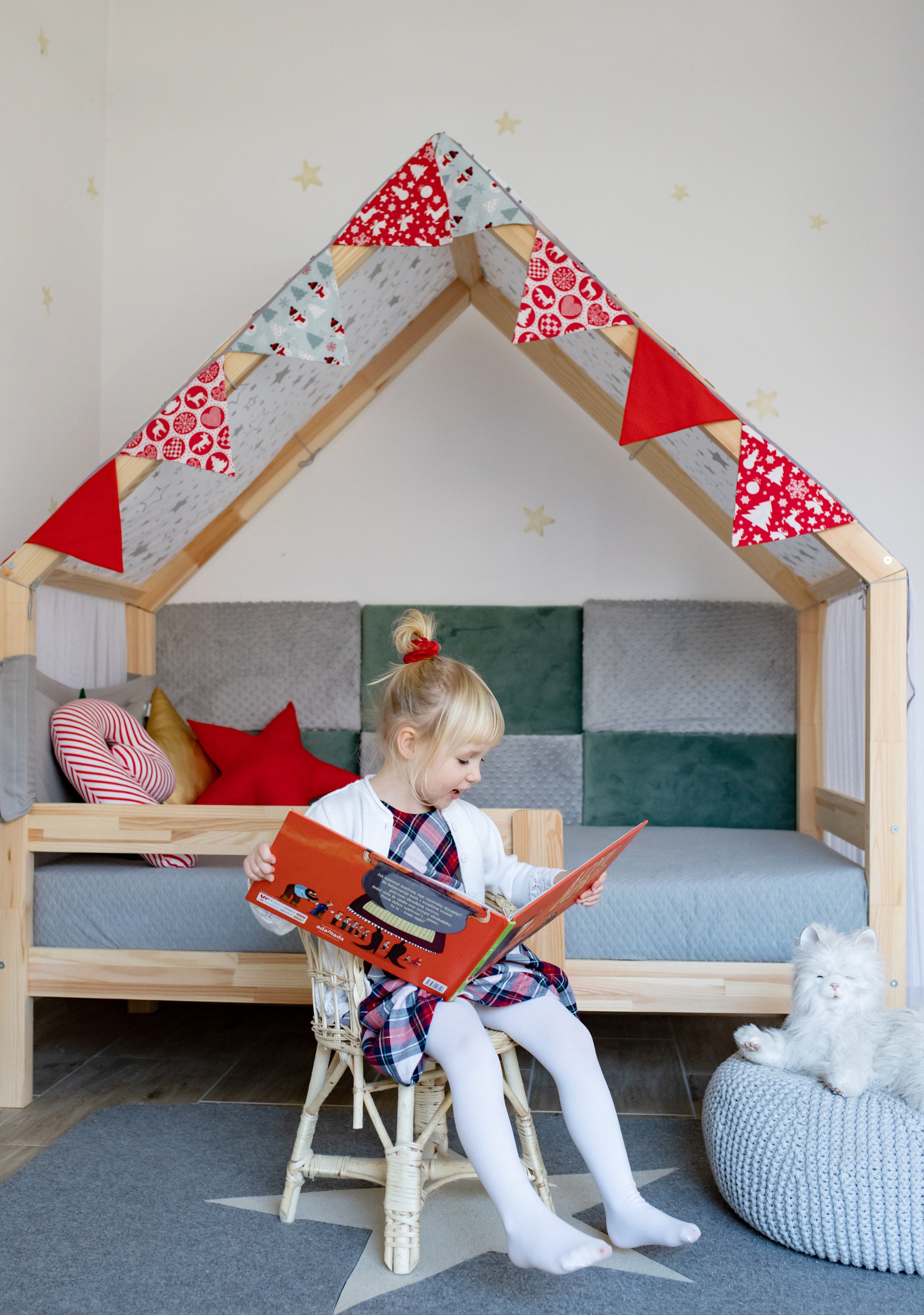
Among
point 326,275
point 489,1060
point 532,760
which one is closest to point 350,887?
point 489,1060

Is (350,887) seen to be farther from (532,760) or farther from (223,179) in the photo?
(223,179)

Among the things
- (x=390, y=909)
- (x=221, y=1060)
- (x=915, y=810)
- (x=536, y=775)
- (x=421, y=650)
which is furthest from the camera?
(x=536, y=775)

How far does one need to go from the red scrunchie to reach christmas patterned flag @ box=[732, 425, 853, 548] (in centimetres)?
55

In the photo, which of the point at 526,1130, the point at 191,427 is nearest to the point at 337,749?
the point at 191,427

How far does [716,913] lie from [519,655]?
97 cm

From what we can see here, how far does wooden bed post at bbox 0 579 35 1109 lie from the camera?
1.75m

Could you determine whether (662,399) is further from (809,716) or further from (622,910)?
(809,716)

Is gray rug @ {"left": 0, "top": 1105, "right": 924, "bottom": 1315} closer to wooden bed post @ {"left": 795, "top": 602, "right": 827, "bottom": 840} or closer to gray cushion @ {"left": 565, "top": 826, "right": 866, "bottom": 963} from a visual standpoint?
gray cushion @ {"left": 565, "top": 826, "right": 866, "bottom": 963}

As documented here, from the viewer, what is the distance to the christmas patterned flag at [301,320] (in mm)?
1723

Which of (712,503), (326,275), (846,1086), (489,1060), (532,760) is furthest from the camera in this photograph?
(532,760)

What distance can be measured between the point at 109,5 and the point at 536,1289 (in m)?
3.00

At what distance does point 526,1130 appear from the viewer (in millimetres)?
1294

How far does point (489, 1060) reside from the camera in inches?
46.3

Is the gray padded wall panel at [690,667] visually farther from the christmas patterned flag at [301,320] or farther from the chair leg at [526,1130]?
the chair leg at [526,1130]
